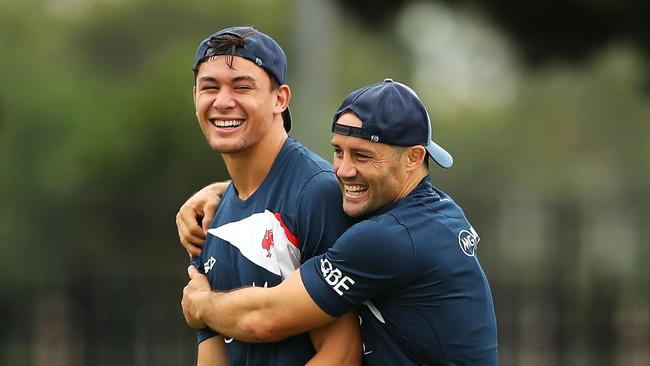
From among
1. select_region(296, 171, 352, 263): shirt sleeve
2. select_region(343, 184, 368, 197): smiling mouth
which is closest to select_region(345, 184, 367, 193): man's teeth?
select_region(343, 184, 368, 197): smiling mouth

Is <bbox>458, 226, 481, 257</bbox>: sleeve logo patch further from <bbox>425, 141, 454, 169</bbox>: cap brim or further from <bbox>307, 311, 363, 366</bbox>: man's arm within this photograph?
<bbox>307, 311, 363, 366</bbox>: man's arm

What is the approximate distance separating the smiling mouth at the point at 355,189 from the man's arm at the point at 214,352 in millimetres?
998

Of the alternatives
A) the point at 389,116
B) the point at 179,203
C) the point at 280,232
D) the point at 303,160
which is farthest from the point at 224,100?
the point at 179,203

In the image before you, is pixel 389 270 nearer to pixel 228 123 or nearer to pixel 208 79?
pixel 228 123

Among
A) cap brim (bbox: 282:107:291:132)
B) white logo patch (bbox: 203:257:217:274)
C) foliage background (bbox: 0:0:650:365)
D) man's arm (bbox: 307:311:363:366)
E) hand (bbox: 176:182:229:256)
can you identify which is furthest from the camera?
foliage background (bbox: 0:0:650:365)

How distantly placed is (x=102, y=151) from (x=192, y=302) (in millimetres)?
9941

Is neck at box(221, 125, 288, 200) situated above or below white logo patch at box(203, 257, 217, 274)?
above

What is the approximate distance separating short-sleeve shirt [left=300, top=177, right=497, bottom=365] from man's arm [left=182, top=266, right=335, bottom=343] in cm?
5

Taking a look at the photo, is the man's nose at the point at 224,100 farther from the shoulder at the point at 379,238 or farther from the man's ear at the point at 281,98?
the shoulder at the point at 379,238

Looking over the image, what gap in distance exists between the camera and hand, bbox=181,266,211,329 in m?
5.12

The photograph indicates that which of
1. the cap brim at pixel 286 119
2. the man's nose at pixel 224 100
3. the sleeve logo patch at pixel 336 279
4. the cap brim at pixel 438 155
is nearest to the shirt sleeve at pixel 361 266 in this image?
the sleeve logo patch at pixel 336 279

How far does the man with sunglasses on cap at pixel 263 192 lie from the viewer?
192 inches

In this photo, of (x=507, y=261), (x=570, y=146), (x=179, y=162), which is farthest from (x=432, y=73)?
(x=507, y=261)

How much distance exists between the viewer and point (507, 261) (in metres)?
12.5
